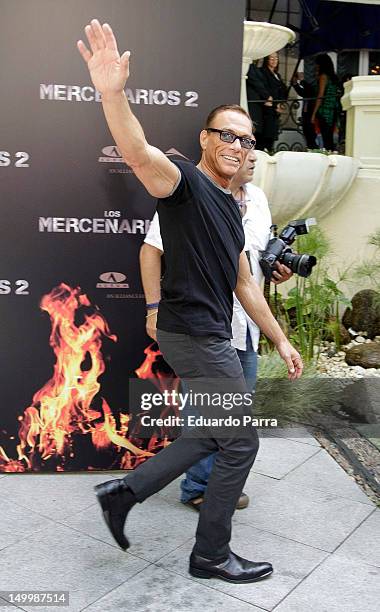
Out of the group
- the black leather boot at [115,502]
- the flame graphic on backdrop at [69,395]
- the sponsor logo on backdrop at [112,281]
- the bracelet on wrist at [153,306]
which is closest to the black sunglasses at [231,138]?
the bracelet on wrist at [153,306]

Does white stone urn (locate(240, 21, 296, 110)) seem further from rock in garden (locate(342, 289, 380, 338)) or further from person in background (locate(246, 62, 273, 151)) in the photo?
rock in garden (locate(342, 289, 380, 338))

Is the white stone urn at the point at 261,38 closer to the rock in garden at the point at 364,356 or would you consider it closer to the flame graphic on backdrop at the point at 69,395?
the rock in garden at the point at 364,356

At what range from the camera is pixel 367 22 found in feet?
34.2

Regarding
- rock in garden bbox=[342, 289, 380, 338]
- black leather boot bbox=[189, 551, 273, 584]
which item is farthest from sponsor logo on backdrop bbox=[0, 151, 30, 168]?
rock in garden bbox=[342, 289, 380, 338]

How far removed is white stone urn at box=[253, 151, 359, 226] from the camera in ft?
20.2

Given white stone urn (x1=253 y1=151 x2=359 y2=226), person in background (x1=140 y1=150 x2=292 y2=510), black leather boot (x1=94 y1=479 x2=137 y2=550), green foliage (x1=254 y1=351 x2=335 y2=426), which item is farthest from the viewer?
white stone urn (x1=253 y1=151 x2=359 y2=226)

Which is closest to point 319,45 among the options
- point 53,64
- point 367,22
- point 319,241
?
point 367,22

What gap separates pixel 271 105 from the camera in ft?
26.6

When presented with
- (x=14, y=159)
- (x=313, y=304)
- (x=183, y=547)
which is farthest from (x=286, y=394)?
(x=14, y=159)

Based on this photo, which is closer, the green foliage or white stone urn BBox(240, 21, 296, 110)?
the green foliage

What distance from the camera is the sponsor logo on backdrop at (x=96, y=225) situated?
3.41m

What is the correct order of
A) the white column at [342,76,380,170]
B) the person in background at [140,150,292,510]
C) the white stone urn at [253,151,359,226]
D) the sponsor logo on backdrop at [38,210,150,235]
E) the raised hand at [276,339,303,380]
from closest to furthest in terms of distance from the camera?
the raised hand at [276,339,303,380], the person in background at [140,150,292,510], the sponsor logo on backdrop at [38,210,150,235], the white stone urn at [253,151,359,226], the white column at [342,76,380,170]

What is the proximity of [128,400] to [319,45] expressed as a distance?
844 cm

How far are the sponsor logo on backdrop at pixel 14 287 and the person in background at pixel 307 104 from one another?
659 centimetres
